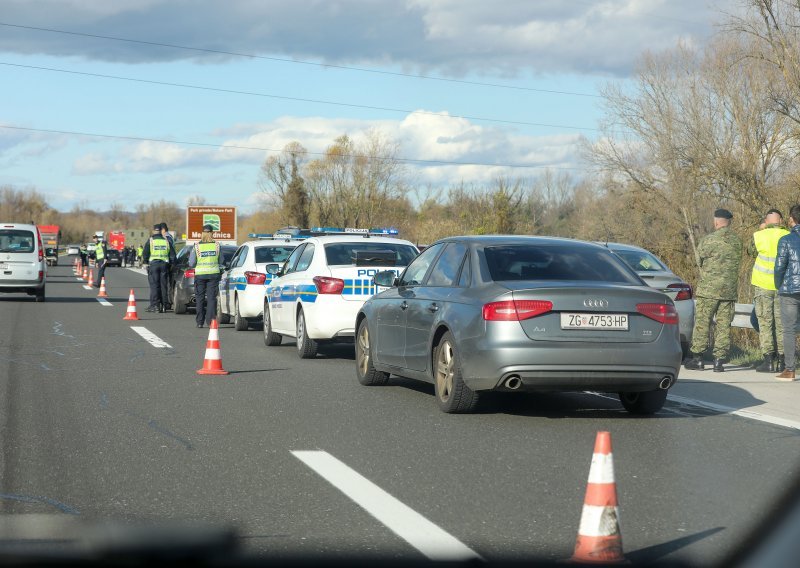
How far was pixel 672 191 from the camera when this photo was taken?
39500 mm

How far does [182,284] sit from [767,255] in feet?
47.0

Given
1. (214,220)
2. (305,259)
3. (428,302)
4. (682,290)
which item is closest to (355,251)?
(305,259)

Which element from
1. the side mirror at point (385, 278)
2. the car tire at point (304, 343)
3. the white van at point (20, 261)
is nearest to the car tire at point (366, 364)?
the side mirror at point (385, 278)

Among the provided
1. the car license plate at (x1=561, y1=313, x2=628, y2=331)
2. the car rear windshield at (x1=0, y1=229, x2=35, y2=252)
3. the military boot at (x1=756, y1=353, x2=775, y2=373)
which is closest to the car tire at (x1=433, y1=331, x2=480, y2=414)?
the car license plate at (x1=561, y1=313, x2=628, y2=331)

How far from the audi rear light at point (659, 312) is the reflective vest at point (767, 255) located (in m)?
4.69

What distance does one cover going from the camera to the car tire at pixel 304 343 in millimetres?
14977

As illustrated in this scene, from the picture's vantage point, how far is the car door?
10312 mm

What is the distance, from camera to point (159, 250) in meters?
25.8

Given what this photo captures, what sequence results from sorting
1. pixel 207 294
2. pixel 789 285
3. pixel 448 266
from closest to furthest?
pixel 448 266, pixel 789 285, pixel 207 294

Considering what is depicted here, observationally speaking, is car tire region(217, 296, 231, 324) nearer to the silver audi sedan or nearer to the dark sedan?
the dark sedan

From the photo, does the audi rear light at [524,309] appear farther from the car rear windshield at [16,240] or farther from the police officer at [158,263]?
the car rear windshield at [16,240]

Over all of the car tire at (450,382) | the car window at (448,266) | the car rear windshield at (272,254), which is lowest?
the car tire at (450,382)

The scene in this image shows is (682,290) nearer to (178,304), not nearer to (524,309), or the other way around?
(524,309)

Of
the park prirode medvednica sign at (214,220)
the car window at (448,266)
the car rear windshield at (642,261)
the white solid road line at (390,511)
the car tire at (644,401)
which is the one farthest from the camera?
the park prirode medvednica sign at (214,220)
